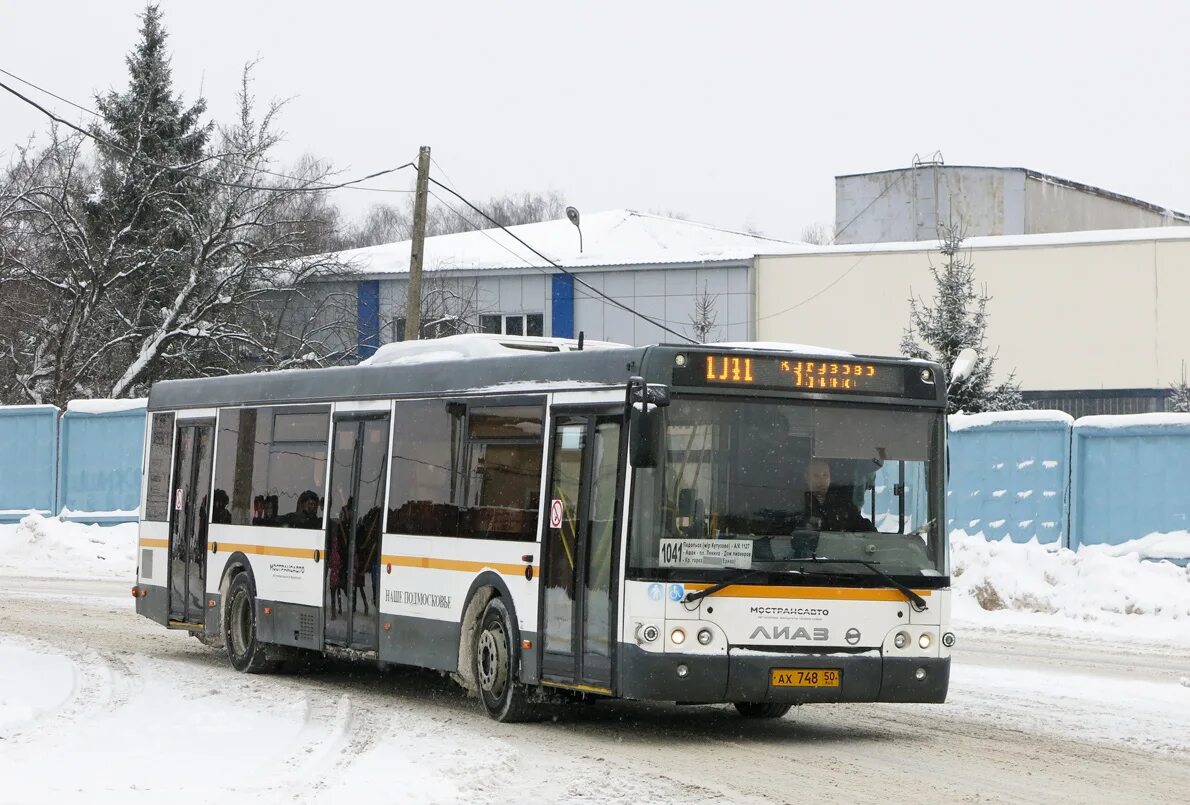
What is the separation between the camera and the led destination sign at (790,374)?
11.7m

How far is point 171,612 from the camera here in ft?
60.4

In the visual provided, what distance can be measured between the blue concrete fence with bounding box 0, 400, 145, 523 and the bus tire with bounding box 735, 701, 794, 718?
23.1 m

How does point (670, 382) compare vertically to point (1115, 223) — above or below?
below

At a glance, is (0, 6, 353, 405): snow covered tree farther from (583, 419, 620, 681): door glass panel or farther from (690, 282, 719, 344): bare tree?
(583, 419, 620, 681): door glass panel

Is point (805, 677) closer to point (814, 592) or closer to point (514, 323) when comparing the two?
point (814, 592)

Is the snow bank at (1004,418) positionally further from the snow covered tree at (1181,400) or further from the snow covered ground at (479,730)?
the snow covered tree at (1181,400)

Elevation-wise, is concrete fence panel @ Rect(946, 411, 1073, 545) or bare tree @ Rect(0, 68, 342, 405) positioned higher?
bare tree @ Rect(0, 68, 342, 405)

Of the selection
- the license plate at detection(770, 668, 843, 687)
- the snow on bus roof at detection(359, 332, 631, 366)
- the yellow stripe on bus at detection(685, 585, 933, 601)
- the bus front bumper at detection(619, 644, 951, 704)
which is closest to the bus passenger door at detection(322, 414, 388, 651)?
the snow on bus roof at detection(359, 332, 631, 366)

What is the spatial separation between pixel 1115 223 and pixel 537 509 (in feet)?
175

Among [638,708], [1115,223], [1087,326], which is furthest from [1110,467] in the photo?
[1115,223]

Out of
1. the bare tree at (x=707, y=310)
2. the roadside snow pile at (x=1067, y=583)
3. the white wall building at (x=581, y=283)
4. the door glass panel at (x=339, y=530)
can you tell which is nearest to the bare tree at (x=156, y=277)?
the white wall building at (x=581, y=283)

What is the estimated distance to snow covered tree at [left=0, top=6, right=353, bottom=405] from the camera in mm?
43062

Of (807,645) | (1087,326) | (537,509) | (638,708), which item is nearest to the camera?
(807,645)

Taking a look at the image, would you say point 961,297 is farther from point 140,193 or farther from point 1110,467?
point 140,193
